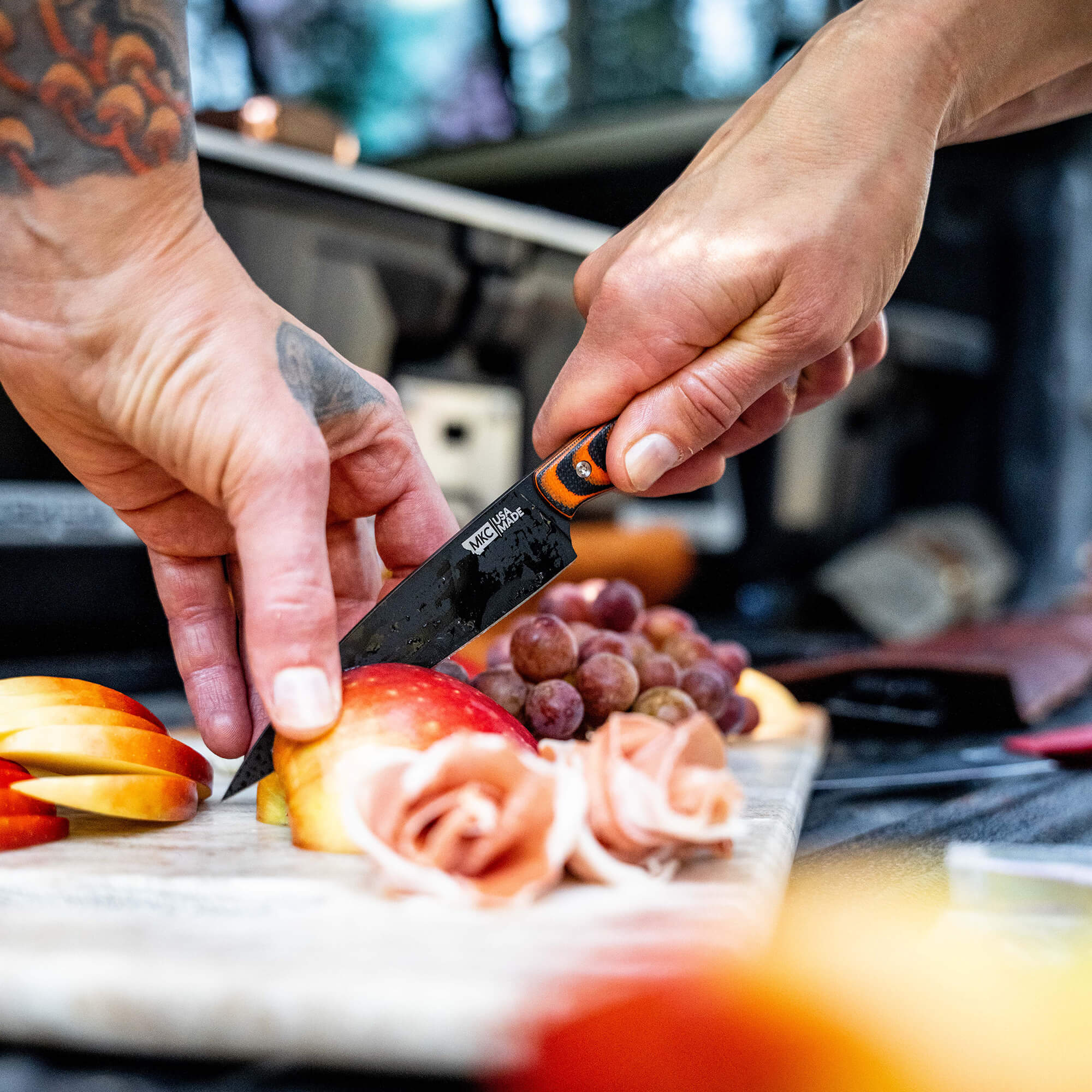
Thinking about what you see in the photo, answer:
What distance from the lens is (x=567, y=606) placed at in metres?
1.24

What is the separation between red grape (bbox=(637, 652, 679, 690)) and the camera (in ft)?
3.53

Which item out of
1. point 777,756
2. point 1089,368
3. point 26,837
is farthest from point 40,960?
point 1089,368

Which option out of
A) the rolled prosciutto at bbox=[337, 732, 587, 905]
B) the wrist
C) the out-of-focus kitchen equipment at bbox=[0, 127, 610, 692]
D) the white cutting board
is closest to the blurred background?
the out-of-focus kitchen equipment at bbox=[0, 127, 610, 692]

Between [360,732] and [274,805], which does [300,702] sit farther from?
[274,805]

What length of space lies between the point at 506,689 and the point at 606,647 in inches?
5.0

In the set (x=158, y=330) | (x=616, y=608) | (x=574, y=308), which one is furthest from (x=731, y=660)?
(x=574, y=308)

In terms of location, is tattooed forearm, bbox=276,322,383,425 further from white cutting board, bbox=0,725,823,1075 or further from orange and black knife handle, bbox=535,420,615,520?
white cutting board, bbox=0,725,823,1075

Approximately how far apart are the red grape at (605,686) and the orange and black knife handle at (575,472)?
158 mm

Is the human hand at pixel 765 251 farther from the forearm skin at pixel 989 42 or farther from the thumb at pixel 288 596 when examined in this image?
the thumb at pixel 288 596

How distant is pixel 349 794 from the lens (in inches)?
24.4

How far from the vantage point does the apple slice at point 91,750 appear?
757 mm

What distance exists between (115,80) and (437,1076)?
85cm

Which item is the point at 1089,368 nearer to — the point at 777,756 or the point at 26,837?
the point at 777,756

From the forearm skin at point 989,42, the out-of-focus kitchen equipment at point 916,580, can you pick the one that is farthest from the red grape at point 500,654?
the out-of-focus kitchen equipment at point 916,580
